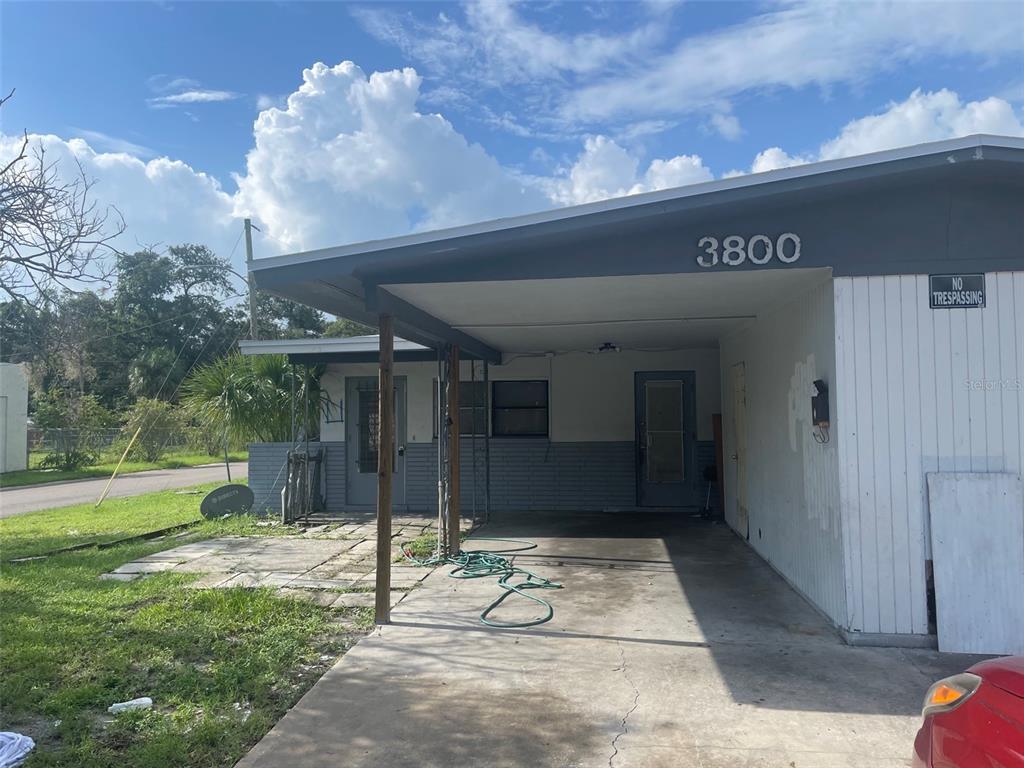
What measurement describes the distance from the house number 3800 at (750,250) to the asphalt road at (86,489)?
13214 millimetres

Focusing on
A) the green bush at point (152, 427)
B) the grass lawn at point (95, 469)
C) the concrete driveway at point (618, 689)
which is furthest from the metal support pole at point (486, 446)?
the green bush at point (152, 427)

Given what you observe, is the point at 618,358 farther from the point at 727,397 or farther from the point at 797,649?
the point at 797,649

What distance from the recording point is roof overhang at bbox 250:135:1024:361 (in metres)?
4.65

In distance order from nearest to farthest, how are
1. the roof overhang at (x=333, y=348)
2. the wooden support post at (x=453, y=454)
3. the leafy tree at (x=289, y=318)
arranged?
the wooden support post at (x=453, y=454) < the roof overhang at (x=333, y=348) < the leafy tree at (x=289, y=318)

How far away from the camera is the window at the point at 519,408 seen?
37.0 ft

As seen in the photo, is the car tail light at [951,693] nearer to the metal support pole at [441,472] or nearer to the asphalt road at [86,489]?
the metal support pole at [441,472]

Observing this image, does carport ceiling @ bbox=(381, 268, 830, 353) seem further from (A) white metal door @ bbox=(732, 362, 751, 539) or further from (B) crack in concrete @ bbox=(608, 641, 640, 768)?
(B) crack in concrete @ bbox=(608, 641, 640, 768)

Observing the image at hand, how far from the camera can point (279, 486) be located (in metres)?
11.1

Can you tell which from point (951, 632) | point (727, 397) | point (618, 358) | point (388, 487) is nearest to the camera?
point (951, 632)

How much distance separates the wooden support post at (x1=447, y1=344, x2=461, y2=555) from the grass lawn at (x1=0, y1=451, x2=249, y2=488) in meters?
13.4

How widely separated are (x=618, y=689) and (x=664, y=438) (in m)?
7.09

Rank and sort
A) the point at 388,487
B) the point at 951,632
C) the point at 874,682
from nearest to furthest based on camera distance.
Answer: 1. the point at 874,682
2. the point at 951,632
3. the point at 388,487

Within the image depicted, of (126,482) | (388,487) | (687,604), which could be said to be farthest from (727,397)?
(126,482)

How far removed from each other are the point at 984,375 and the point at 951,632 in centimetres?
174
